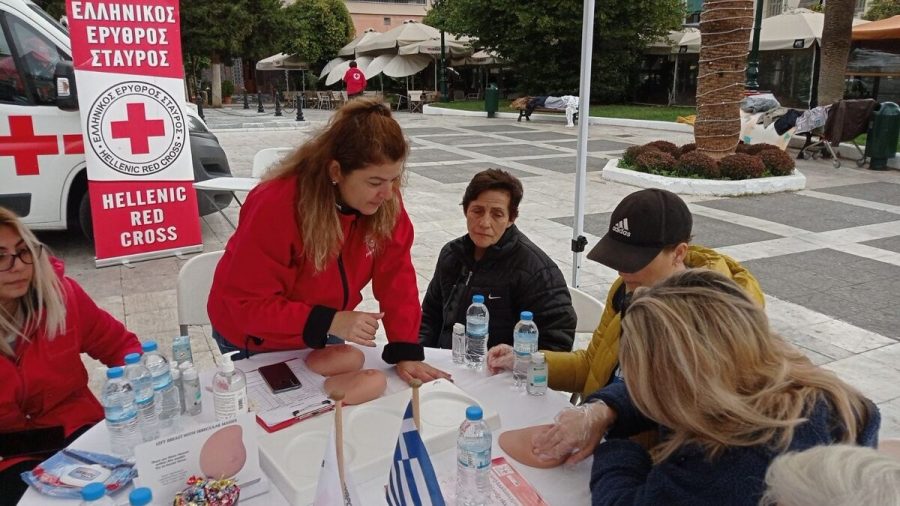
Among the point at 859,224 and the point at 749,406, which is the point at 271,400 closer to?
the point at 749,406

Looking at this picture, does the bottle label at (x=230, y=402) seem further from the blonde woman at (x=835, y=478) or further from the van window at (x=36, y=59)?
the van window at (x=36, y=59)

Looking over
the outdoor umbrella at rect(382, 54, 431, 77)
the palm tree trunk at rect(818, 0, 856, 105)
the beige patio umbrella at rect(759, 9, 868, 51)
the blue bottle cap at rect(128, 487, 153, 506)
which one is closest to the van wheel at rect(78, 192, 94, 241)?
the blue bottle cap at rect(128, 487, 153, 506)

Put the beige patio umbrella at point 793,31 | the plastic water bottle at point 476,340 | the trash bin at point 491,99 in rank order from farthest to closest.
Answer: the trash bin at point 491,99
the beige patio umbrella at point 793,31
the plastic water bottle at point 476,340

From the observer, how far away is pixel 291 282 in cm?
209

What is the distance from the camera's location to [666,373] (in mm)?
1340

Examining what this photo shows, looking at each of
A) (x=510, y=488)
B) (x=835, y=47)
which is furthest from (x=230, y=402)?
(x=835, y=47)

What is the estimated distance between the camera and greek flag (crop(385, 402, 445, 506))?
125 cm

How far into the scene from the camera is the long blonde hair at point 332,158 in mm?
2008

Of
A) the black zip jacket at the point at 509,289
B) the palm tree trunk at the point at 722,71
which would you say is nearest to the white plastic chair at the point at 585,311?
the black zip jacket at the point at 509,289

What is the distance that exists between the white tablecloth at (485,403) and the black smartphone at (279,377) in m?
0.09

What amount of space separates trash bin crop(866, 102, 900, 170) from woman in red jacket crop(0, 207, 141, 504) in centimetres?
1211

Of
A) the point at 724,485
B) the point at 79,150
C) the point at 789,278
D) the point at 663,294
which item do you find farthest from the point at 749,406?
the point at 79,150

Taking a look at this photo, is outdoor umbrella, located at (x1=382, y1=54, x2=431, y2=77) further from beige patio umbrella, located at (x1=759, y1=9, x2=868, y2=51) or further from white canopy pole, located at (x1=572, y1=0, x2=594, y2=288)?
white canopy pole, located at (x1=572, y1=0, x2=594, y2=288)

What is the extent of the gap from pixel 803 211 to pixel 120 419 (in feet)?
27.2
